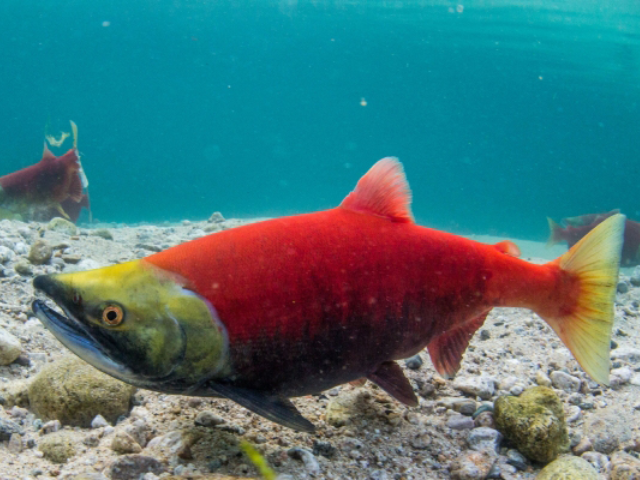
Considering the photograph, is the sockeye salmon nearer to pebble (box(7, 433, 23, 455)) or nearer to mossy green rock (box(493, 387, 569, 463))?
mossy green rock (box(493, 387, 569, 463))

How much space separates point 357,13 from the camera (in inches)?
1415

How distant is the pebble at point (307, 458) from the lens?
6.87 ft

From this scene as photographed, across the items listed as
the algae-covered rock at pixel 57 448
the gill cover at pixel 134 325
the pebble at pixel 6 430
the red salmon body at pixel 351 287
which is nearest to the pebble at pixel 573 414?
the red salmon body at pixel 351 287

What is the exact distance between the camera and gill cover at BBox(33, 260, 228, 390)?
68.0 inches

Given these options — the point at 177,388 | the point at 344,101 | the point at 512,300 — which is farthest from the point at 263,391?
the point at 344,101

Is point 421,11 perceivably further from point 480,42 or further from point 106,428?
point 106,428

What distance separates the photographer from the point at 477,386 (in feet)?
10.2

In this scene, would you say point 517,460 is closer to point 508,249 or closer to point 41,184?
point 508,249

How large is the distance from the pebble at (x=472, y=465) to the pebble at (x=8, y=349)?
8.79ft

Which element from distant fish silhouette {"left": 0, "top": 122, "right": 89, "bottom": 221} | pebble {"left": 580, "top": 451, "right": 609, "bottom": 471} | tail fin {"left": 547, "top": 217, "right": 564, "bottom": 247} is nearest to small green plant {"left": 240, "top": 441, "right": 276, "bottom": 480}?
pebble {"left": 580, "top": 451, "right": 609, "bottom": 471}

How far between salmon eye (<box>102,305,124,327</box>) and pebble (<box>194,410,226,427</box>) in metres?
0.90

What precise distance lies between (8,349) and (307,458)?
2028 millimetres

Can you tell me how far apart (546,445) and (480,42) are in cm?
3515

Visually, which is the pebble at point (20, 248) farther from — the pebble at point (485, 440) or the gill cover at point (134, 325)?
the pebble at point (485, 440)
